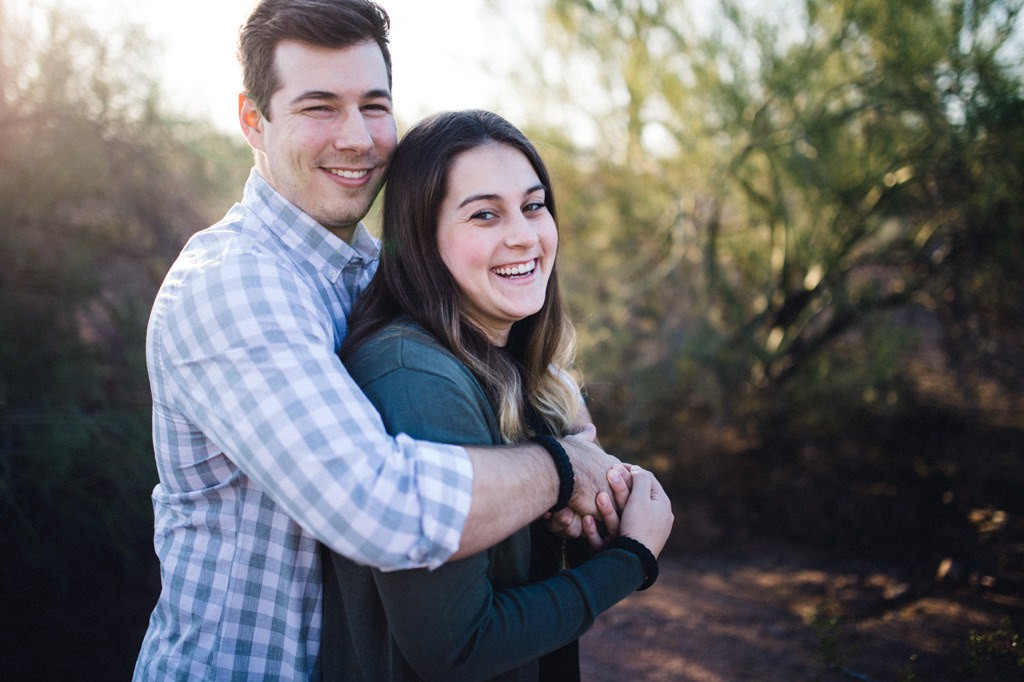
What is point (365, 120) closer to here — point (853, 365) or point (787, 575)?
point (787, 575)

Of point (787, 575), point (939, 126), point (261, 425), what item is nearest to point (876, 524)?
point (787, 575)

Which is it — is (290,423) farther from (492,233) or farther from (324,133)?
(324,133)

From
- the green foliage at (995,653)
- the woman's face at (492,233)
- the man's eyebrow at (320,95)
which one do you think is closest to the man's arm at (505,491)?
the woman's face at (492,233)

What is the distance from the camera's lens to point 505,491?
4.56 feet

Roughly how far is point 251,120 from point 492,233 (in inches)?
31.7

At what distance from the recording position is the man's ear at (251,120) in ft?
6.66

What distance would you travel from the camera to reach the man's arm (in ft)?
4.40

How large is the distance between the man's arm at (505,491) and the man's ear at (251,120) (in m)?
1.17

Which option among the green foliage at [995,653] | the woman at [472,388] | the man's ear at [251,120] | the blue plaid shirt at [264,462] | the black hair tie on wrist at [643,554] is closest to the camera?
the blue plaid shirt at [264,462]

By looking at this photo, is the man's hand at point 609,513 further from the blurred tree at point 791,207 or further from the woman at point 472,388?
the blurred tree at point 791,207

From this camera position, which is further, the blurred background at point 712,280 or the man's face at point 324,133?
the blurred background at point 712,280

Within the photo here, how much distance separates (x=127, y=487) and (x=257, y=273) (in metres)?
2.69

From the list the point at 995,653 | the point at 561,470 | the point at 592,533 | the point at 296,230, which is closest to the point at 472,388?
the point at 561,470

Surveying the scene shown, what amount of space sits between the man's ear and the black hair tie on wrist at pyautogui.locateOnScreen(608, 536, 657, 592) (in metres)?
1.41
